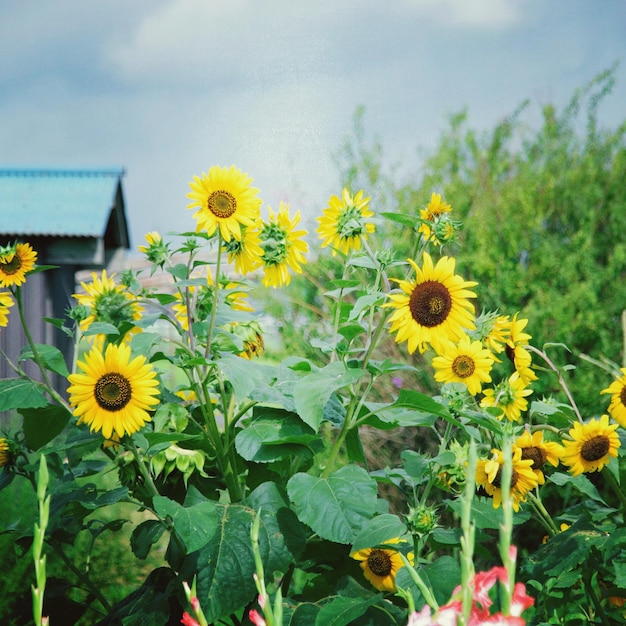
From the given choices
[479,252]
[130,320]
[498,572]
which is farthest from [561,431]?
[479,252]

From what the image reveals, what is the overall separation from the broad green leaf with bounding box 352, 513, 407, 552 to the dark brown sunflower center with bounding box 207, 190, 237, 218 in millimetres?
607

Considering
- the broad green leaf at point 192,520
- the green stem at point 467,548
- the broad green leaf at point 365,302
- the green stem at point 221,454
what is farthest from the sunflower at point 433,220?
the green stem at point 467,548

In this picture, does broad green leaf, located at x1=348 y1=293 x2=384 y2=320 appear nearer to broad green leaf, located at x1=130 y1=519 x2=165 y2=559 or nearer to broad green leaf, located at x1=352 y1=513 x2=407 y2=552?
broad green leaf, located at x1=352 y1=513 x2=407 y2=552

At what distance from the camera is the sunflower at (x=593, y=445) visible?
5.00 ft

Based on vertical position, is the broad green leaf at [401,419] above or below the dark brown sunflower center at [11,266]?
below

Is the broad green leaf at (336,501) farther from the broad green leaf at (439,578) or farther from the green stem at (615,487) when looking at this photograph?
the green stem at (615,487)

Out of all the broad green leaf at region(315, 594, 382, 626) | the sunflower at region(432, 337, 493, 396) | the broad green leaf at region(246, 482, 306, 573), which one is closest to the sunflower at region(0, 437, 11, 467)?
the broad green leaf at region(246, 482, 306, 573)

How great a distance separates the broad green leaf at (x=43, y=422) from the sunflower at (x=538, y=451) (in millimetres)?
896

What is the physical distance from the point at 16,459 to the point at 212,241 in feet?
2.30

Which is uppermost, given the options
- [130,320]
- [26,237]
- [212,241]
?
[26,237]

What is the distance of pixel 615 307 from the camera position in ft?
11.4

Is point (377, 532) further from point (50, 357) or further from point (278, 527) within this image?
point (50, 357)

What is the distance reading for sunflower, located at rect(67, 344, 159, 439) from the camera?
4.49ft

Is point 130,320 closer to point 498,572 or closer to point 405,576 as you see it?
point 405,576
